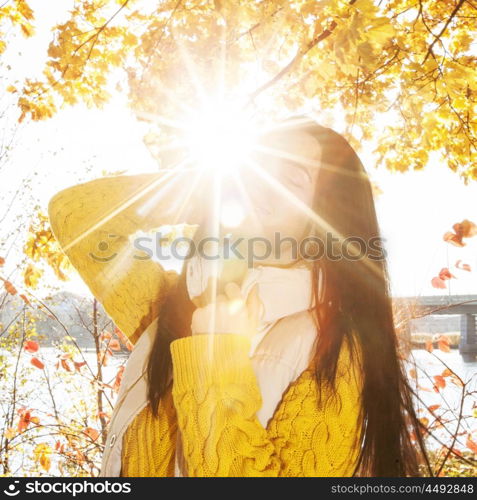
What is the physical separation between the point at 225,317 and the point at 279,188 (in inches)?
22.7

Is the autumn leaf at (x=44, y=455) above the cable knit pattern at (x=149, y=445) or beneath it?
beneath

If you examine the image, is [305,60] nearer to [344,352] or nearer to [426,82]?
[426,82]

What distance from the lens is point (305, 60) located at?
3498 millimetres

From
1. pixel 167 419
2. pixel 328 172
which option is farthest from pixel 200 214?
pixel 167 419

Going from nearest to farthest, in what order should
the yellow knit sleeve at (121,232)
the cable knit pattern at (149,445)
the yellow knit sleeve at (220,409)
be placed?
the yellow knit sleeve at (220,409)
the cable knit pattern at (149,445)
the yellow knit sleeve at (121,232)

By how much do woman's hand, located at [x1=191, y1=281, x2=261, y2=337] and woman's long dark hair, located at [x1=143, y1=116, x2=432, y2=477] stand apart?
0.27 metres

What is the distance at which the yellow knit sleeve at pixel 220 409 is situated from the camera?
1112 mm

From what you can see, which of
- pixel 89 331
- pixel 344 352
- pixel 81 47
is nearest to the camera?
pixel 344 352

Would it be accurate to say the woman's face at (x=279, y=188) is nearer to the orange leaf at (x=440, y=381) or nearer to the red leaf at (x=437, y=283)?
the red leaf at (x=437, y=283)

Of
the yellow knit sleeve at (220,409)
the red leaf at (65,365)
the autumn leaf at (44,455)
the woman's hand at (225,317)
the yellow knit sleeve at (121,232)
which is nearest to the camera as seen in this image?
the yellow knit sleeve at (220,409)

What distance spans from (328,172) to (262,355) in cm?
73

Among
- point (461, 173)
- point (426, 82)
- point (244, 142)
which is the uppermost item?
point (461, 173)

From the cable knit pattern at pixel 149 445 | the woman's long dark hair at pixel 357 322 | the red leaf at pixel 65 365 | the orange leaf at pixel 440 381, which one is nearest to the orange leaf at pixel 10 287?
the red leaf at pixel 65 365

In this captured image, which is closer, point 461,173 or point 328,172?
point 328,172
